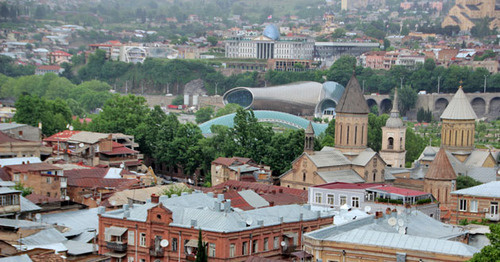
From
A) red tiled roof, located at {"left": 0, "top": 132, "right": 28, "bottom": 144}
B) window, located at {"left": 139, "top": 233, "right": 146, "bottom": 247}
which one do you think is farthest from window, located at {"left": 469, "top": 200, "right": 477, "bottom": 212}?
red tiled roof, located at {"left": 0, "top": 132, "right": 28, "bottom": 144}

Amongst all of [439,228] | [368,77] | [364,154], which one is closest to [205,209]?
[439,228]

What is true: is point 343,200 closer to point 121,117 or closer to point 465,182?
point 465,182

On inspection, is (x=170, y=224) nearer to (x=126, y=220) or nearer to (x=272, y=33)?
(x=126, y=220)

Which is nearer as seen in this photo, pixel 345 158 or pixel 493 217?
pixel 493 217

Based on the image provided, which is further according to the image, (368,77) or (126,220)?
(368,77)

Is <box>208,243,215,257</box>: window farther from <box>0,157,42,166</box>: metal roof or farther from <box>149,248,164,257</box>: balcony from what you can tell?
<box>0,157,42,166</box>: metal roof

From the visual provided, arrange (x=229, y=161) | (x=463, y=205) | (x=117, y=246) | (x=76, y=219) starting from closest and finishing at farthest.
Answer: (x=117, y=246) < (x=463, y=205) < (x=76, y=219) < (x=229, y=161)

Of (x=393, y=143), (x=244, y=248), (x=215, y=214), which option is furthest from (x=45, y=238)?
(x=393, y=143)

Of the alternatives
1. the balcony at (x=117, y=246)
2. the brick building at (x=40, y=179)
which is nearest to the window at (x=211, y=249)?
the balcony at (x=117, y=246)
